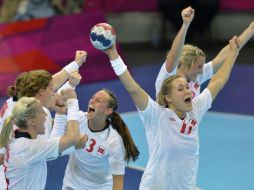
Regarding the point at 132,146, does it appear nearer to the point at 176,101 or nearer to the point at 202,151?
the point at 176,101

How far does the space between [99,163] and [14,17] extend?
9336 mm

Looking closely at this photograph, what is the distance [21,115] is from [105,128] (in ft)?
5.13

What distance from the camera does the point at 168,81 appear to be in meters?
6.94

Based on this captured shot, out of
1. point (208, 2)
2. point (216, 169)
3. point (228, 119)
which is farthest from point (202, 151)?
point (208, 2)

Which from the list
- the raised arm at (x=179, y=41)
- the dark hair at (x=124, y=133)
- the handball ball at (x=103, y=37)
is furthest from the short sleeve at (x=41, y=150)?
the raised arm at (x=179, y=41)

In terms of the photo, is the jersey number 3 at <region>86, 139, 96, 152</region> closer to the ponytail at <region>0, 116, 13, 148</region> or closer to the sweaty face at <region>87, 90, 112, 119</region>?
the sweaty face at <region>87, 90, 112, 119</region>

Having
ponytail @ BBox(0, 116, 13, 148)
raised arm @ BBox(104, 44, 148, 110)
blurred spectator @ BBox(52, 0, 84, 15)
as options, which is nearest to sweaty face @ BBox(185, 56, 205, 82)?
raised arm @ BBox(104, 44, 148, 110)

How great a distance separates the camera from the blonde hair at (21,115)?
19.9ft

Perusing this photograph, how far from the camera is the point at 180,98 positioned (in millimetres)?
6809

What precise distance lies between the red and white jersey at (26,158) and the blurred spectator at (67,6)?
10693 millimetres

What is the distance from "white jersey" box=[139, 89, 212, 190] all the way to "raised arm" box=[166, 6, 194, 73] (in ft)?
2.61

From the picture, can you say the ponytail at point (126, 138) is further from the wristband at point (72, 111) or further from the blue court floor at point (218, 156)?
the blue court floor at point (218, 156)

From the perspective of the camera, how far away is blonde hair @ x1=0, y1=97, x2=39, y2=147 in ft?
19.9

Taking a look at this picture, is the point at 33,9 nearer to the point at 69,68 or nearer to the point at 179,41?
the point at 69,68
